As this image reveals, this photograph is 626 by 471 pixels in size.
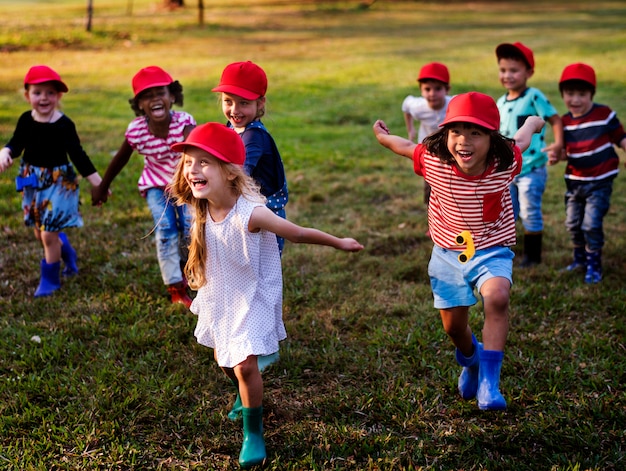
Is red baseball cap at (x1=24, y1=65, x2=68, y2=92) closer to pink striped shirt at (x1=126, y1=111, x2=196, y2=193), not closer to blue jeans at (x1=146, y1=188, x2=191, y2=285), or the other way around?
pink striped shirt at (x1=126, y1=111, x2=196, y2=193)

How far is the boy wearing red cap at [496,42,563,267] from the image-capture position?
5.34 m

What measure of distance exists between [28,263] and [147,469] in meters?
2.96

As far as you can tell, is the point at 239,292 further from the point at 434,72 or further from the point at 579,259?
the point at 579,259

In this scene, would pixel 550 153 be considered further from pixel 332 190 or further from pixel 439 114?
pixel 332 190

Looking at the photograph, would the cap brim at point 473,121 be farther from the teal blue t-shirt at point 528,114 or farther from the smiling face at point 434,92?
the smiling face at point 434,92

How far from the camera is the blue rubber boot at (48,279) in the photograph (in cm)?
519

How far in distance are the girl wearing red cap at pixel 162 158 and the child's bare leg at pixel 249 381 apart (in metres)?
1.78

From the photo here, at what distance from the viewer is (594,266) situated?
5395 millimetres

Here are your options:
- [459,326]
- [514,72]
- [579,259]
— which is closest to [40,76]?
[459,326]

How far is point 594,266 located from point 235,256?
328 centimetres

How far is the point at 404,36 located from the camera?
23.2 metres

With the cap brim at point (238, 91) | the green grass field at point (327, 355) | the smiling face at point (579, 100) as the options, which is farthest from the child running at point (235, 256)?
the smiling face at point (579, 100)

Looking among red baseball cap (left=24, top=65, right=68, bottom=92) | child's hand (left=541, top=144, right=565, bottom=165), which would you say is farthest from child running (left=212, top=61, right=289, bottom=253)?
child's hand (left=541, top=144, right=565, bottom=165)

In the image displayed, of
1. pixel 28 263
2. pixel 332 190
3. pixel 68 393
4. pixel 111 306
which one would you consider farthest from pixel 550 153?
pixel 28 263
